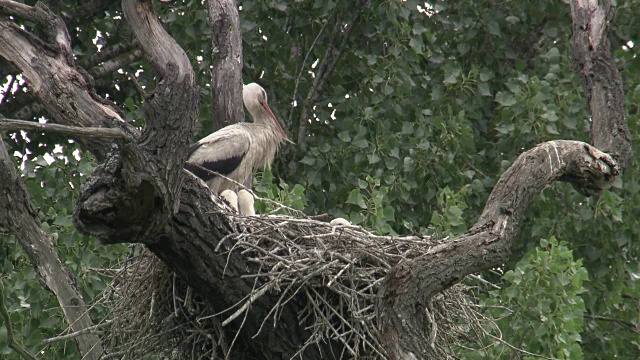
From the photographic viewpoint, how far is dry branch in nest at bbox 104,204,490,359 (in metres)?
5.05

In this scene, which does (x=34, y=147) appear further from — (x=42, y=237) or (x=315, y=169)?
(x=42, y=237)

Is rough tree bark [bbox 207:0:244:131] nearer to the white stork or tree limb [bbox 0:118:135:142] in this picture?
the white stork

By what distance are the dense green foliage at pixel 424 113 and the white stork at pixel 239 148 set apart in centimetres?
101

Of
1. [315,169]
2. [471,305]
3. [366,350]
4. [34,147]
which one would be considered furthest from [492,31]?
[366,350]

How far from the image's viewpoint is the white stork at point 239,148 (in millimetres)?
7164

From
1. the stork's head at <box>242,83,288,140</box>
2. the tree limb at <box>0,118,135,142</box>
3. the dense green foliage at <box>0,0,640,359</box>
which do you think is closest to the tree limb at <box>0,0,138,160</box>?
the tree limb at <box>0,118,135,142</box>

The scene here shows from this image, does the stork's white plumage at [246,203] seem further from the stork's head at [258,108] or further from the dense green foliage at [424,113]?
the dense green foliage at [424,113]

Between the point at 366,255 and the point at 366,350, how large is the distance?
17.4 inches

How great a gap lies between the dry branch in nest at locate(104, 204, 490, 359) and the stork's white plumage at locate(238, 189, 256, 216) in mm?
1185

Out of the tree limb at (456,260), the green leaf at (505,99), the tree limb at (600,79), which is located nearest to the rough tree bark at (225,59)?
the tree limb at (600,79)

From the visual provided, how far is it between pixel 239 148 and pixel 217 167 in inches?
7.6

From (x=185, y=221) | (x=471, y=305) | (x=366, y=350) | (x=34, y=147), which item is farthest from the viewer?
(x=34, y=147)

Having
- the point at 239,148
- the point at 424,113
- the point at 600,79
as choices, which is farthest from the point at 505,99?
the point at 600,79

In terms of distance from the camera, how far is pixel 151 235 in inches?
177
